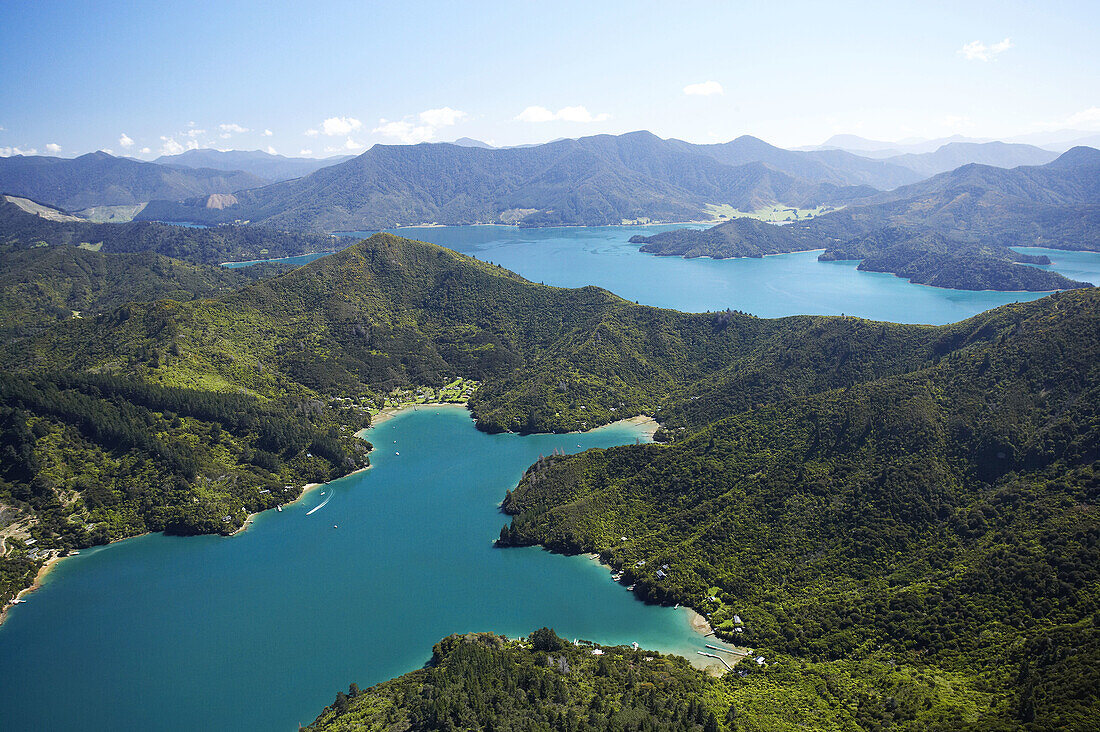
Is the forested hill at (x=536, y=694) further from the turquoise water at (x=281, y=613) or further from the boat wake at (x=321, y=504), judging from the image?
the boat wake at (x=321, y=504)

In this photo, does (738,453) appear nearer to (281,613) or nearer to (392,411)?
(281,613)

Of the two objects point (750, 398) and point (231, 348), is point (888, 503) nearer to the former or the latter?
point (750, 398)

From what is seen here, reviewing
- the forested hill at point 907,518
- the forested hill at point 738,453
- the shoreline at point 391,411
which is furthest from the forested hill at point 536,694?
the shoreline at point 391,411

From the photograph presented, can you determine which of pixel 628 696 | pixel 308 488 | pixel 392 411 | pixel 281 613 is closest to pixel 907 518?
pixel 628 696

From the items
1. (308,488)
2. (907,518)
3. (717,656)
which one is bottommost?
(717,656)

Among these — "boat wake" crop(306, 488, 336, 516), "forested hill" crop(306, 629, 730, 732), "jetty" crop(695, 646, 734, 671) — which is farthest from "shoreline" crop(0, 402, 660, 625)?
"jetty" crop(695, 646, 734, 671)

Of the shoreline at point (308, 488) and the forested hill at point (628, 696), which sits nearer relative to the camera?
the forested hill at point (628, 696)
